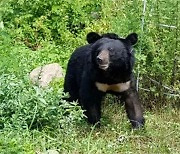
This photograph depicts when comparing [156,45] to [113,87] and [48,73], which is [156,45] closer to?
[113,87]

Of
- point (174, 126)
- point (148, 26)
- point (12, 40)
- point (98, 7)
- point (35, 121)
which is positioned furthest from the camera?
point (98, 7)

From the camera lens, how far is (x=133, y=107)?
21.4ft

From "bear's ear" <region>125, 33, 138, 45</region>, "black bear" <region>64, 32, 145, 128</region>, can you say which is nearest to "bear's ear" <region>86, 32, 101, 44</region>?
"black bear" <region>64, 32, 145, 128</region>

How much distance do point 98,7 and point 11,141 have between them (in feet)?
17.7

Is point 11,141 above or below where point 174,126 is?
above

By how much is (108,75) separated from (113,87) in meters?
0.15

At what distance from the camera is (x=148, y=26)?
7020mm

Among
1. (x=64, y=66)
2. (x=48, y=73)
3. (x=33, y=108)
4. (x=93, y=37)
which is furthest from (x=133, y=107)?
(x=64, y=66)

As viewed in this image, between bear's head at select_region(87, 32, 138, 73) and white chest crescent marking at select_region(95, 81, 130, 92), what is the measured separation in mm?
161

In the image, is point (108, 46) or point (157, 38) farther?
point (157, 38)

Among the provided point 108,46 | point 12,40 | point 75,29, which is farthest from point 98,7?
point 108,46

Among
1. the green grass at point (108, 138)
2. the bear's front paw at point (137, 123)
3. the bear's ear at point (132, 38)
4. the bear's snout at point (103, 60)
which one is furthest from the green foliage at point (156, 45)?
the bear's snout at point (103, 60)

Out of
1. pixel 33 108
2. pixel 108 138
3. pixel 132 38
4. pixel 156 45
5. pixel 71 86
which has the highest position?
pixel 132 38

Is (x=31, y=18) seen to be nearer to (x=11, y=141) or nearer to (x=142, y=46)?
(x=142, y=46)
